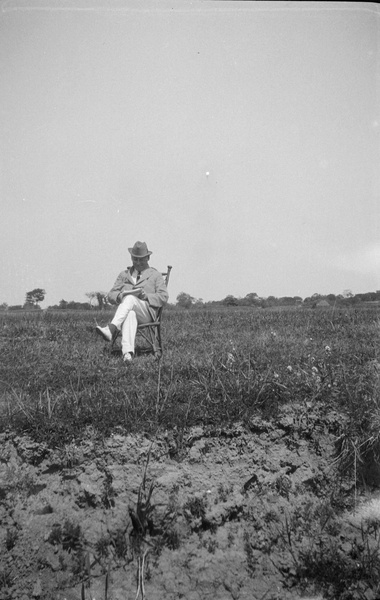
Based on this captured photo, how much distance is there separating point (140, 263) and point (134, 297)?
82cm

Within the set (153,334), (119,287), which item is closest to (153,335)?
(153,334)

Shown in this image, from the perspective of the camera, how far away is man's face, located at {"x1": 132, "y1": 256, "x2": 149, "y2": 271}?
6426mm

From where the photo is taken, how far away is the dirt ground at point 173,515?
2.24 metres

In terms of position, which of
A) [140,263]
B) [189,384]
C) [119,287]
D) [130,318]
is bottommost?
[189,384]

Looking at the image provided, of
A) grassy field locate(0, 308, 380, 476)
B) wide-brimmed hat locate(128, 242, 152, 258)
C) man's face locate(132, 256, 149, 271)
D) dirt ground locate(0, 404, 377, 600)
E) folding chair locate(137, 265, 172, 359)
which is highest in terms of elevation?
wide-brimmed hat locate(128, 242, 152, 258)

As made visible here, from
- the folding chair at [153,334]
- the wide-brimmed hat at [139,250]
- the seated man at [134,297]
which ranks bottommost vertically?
the folding chair at [153,334]

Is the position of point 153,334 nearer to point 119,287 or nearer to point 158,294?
point 158,294

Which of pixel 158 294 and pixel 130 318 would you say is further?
pixel 158 294

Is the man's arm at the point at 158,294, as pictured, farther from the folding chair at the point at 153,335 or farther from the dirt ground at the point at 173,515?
the dirt ground at the point at 173,515

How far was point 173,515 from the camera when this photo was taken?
2.49 m

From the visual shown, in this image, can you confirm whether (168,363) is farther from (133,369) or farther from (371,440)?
(371,440)

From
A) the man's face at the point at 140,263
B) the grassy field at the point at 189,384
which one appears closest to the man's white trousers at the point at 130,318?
the grassy field at the point at 189,384

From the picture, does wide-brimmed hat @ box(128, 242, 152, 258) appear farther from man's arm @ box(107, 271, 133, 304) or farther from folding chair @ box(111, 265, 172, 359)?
folding chair @ box(111, 265, 172, 359)

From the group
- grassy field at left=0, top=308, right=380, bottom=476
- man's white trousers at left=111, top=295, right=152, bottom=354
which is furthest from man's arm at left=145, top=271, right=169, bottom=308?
grassy field at left=0, top=308, right=380, bottom=476
